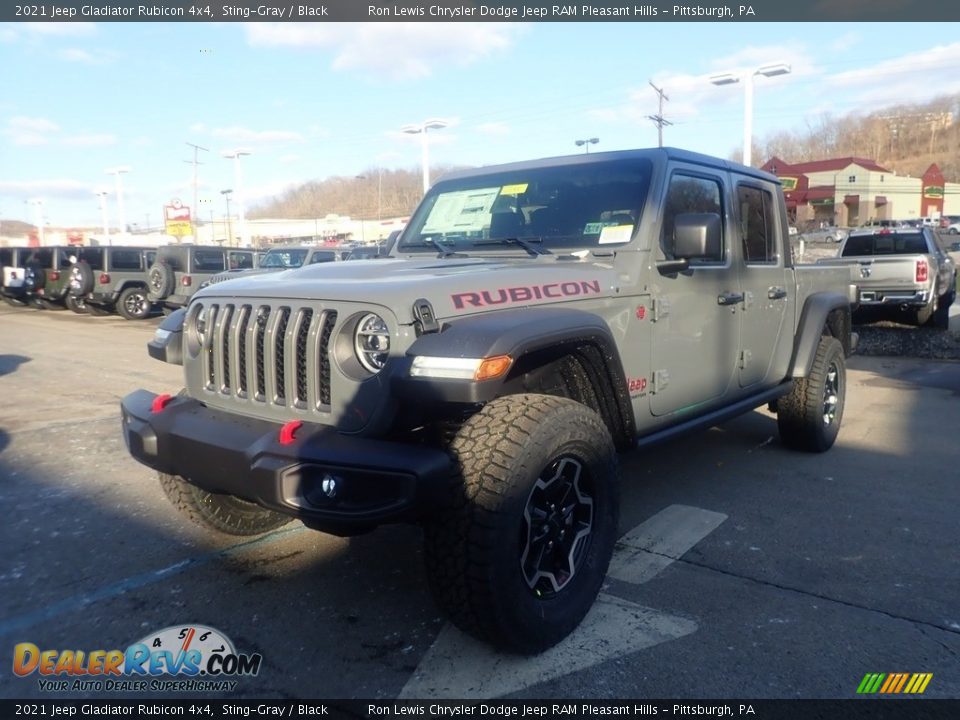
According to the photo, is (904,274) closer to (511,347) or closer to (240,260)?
(511,347)

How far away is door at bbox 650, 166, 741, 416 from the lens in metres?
3.77

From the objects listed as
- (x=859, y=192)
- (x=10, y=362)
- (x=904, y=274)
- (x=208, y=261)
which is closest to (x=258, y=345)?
(x=10, y=362)

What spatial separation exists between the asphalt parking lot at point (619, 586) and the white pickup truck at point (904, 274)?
6.34 meters

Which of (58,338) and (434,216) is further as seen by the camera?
(58,338)

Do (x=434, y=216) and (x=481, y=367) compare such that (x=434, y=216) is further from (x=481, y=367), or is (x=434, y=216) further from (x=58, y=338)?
(x=58, y=338)

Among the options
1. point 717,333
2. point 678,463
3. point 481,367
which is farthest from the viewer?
point 678,463

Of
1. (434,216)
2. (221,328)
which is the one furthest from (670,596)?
(434,216)

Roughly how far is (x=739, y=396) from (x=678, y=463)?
35.8 inches

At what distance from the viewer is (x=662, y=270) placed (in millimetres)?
3719

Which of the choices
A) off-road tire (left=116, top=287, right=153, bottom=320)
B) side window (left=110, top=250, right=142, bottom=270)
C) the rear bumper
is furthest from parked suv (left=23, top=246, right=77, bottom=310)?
the rear bumper

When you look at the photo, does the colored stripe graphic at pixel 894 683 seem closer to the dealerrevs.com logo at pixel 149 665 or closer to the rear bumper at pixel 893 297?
the dealerrevs.com logo at pixel 149 665

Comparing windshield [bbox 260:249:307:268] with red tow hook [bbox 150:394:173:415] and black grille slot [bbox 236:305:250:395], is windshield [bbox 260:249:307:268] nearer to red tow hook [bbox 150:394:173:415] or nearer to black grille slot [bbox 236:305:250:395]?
red tow hook [bbox 150:394:173:415]

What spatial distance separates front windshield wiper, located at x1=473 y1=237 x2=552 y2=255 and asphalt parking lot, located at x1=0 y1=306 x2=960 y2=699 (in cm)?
161

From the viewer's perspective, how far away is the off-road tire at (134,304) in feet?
55.5
